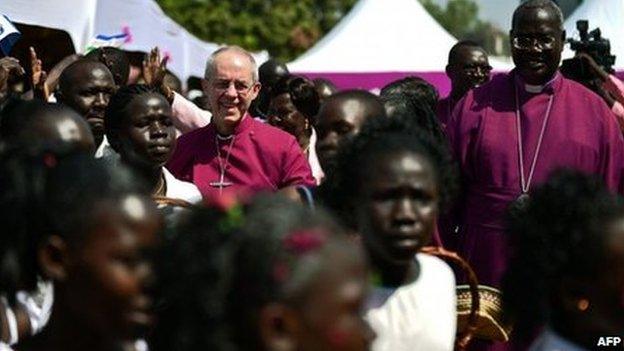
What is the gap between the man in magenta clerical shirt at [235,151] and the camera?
372 inches

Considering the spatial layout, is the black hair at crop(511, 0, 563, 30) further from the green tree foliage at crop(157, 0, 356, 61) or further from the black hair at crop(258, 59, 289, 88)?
the green tree foliage at crop(157, 0, 356, 61)

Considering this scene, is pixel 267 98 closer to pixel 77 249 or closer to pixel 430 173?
pixel 430 173

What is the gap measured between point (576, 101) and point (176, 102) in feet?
10.2

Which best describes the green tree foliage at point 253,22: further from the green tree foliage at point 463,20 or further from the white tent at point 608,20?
the green tree foliage at point 463,20

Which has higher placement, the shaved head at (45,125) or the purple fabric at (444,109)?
the shaved head at (45,125)

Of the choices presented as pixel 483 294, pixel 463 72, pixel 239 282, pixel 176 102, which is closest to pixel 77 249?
pixel 239 282

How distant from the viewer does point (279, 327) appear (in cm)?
424

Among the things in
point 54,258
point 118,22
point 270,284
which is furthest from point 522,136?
point 118,22

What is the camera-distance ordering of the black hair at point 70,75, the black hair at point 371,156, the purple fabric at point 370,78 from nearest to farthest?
the black hair at point 371,156
the black hair at point 70,75
the purple fabric at point 370,78

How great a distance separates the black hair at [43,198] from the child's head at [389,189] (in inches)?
49.7

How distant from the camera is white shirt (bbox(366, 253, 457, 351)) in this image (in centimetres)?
624

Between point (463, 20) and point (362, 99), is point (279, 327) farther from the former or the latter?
point (463, 20)

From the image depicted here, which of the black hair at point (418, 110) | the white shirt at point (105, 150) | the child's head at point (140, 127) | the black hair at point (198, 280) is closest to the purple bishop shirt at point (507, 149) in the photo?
the black hair at point (418, 110)

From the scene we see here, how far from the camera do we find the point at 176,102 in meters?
11.7
